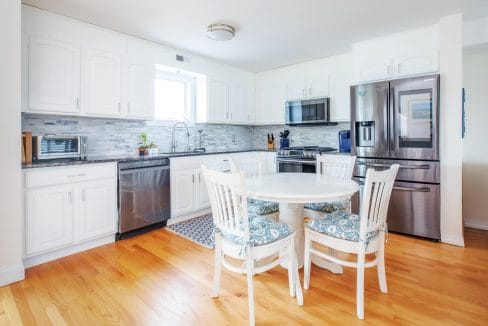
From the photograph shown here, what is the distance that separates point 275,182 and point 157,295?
1.21m

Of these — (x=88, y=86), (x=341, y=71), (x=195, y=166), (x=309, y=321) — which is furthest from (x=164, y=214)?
(x=341, y=71)

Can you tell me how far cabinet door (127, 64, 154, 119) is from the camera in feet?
11.0

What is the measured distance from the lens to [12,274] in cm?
214

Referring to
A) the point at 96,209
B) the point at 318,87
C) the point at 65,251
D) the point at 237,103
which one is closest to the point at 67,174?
the point at 96,209

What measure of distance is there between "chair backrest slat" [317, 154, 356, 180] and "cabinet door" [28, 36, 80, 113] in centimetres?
269

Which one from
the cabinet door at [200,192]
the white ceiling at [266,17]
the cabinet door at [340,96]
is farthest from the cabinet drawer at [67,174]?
the cabinet door at [340,96]

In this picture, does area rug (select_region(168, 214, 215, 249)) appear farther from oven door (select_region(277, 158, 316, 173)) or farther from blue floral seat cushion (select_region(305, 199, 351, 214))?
oven door (select_region(277, 158, 316, 173))

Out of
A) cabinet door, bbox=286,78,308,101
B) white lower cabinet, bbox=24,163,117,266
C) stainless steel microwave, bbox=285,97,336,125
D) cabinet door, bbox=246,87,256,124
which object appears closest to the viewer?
white lower cabinet, bbox=24,163,117,266

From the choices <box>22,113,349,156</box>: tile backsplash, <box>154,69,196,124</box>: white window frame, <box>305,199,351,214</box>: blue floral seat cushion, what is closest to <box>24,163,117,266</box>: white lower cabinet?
<box>22,113,349,156</box>: tile backsplash

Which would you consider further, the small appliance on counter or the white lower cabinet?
the small appliance on counter

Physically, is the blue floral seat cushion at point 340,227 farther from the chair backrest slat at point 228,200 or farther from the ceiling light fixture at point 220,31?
the ceiling light fixture at point 220,31

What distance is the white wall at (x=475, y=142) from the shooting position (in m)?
3.41

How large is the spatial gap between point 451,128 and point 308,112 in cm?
190

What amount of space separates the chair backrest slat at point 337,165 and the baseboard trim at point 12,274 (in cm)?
280
